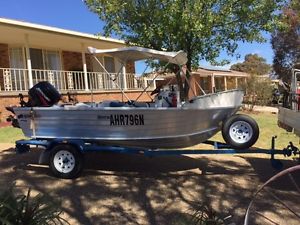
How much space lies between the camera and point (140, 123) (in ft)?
23.6

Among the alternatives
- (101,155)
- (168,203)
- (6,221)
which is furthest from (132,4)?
(6,221)

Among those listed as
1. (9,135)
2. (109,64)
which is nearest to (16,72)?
(9,135)

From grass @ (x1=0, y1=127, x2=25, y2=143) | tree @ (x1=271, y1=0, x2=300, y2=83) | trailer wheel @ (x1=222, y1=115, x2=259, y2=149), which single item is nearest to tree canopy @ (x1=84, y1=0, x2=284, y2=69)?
grass @ (x1=0, y1=127, x2=25, y2=143)

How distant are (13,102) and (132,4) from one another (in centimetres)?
591

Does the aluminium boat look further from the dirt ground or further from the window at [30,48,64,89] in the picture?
the window at [30,48,64,89]

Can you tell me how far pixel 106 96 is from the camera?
20797 mm

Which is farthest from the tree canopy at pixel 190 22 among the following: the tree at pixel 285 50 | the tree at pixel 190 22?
the tree at pixel 285 50

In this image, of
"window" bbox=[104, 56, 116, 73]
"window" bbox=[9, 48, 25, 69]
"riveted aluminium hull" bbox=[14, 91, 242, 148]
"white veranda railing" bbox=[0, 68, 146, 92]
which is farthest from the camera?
"window" bbox=[104, 56, 116, 73]

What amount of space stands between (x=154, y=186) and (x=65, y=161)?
1.62m

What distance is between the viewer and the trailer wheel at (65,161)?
285 inches

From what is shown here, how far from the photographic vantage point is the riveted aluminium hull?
23.4 ft

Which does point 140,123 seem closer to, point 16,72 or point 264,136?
point 264,136

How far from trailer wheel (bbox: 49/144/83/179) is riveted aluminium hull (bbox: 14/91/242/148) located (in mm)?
320

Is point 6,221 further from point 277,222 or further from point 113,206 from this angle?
Result: point 277,222
